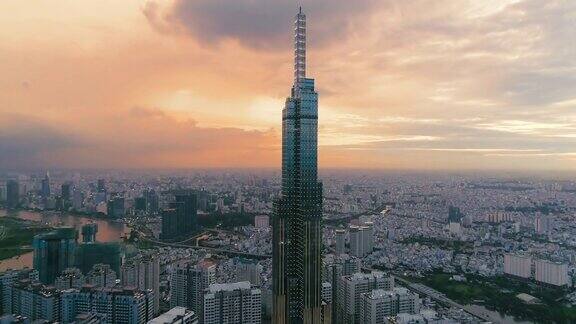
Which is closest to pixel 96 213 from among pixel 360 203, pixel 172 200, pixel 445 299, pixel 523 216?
pixel 172 200

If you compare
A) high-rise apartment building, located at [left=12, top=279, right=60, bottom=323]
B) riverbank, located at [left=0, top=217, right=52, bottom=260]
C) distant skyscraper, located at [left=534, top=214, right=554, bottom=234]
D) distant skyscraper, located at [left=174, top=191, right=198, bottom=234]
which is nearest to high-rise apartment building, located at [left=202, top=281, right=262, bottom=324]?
high-rise apartment building, located at [left=12, top=279, right=60, bottom=323]

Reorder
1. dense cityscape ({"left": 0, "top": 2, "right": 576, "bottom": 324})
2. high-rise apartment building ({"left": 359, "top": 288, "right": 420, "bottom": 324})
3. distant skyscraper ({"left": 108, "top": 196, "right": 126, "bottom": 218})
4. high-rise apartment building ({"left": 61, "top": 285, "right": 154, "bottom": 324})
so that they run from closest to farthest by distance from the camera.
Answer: dense cityscape ({"left": 0, "top": 2, "right": 576, "bottom": 324}) < high-rise apartment building ({"left": 61, "top": 285, "right": 154, "bottom": 324}) < high-rise apartment building ({"left": 359, "top": 288, "right": 420, "bottom": 324}) < distant skyscraper ({"left": 108, "top": 196, "right": 126, "bottom": 218})

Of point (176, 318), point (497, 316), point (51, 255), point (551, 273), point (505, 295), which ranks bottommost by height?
point (497, 316)

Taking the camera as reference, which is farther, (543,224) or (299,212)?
(543,224)

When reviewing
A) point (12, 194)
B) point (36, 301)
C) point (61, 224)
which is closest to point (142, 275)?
point (36, 301)

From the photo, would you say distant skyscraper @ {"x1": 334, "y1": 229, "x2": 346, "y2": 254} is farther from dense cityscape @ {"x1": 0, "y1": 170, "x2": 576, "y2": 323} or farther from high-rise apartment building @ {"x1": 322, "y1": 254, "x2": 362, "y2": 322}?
high-rise apartment building @ {"x1": 322, "y1": 254, "x2": 362, "y2": 322}

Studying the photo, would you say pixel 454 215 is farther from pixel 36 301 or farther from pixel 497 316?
pixel 36 301

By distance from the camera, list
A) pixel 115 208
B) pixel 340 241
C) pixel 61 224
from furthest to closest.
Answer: pixel 115 208, pixel 340 241, pixel 61 224
